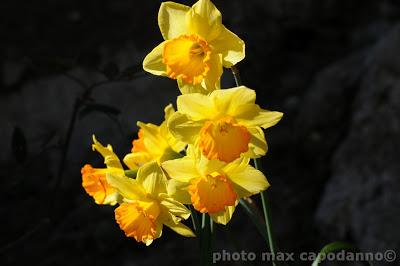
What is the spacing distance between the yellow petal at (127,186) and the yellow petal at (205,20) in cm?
24

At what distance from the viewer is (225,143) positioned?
0.82 metres

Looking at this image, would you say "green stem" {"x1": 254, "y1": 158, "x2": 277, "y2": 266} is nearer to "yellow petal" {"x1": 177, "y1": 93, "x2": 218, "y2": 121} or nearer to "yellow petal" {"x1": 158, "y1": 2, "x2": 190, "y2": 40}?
"yellow petal" {"x1": 177, "y1": 93, "x2": 218, "y2": 121}

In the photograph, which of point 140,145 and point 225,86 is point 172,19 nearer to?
point 140,145

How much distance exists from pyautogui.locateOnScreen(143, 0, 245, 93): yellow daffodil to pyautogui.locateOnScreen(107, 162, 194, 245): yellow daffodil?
146mm

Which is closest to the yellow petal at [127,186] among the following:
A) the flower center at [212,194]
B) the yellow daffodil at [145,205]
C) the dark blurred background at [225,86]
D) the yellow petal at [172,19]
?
the yellow daffodil at [145,205]

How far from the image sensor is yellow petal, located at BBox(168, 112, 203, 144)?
0.88m

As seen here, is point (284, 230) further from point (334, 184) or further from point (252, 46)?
point (252, 46)

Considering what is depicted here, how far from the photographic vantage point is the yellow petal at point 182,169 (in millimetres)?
901

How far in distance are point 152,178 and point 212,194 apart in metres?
0.12

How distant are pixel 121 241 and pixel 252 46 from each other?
1.16 m

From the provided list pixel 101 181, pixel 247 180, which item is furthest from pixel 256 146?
pixel 101 181

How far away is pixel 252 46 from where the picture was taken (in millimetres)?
2871

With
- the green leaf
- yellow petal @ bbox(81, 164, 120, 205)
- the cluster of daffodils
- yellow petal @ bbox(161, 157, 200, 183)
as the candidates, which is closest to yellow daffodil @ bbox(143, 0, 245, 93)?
the cluster of daffodils

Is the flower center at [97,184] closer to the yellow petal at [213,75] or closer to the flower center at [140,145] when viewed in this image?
the flower center at [140,145]
